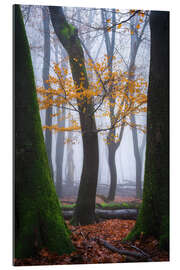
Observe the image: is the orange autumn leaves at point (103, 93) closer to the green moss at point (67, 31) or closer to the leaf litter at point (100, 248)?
the green moss at point (67, 31)

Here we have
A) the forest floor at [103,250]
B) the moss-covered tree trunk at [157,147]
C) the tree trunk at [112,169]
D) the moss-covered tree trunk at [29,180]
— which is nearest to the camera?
the moss-covered tree trunk at [29,180]

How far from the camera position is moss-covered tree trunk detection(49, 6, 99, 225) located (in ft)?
14.6

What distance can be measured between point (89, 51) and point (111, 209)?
8.80ft

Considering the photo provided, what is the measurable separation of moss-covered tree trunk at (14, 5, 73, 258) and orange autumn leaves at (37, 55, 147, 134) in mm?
700

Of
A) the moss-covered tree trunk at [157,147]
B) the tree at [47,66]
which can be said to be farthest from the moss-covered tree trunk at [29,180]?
the moss-covered tree trunk at [157,147]

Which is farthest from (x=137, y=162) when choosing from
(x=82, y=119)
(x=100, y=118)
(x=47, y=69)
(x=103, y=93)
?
(x=47, y=69)

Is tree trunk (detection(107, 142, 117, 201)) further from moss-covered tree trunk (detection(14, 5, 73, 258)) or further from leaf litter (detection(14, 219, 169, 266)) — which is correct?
moss-covered tree trunk (detection(14, 5, 73, 258))

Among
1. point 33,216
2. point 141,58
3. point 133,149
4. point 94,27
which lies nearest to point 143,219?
point 133,149

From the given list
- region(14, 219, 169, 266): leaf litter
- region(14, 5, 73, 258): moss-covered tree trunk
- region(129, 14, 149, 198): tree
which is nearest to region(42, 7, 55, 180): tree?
region(14, 5, 73, 258): moss-covered tree trunk

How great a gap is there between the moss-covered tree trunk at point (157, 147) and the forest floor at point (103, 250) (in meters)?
0.15

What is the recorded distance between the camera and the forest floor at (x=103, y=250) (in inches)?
141

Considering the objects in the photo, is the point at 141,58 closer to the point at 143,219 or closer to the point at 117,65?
the point at 117,65

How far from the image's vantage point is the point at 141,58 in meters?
4.57

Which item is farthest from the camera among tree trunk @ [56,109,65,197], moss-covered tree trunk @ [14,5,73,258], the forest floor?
tree trunk @ [56,109,65,197]
